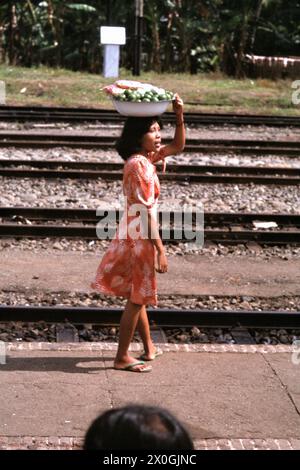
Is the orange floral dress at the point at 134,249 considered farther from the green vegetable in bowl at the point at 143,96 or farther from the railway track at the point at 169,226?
the railway track at the point at 169,226

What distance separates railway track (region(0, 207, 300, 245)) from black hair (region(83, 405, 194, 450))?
7407mm

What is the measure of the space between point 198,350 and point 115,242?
37.4 inches

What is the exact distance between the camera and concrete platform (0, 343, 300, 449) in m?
4.86

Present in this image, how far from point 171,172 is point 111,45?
9874 mm

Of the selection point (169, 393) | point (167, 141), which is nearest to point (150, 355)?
point (169, 393)

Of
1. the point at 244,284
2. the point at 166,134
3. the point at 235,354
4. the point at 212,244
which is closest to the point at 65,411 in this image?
the point at 235,354

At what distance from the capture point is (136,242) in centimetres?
574

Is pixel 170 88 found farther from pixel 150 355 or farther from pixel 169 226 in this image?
pixel 150 355

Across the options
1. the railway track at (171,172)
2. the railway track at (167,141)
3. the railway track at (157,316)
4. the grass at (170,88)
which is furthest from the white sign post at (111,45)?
the railway track at (157,316)

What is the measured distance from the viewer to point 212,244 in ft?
31.1

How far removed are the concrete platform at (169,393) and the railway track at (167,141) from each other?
309 inches

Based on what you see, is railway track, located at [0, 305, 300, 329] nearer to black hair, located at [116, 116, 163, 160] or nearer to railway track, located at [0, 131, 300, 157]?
black hair, located at [116, 116, 163, 160]

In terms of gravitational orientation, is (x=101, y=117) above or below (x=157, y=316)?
below

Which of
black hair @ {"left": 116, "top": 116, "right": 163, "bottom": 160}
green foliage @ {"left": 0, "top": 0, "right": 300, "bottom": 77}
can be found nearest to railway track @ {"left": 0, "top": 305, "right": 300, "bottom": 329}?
black hair @ {"left": 116, "top": 116, "right": 163, "bottom": 160}
